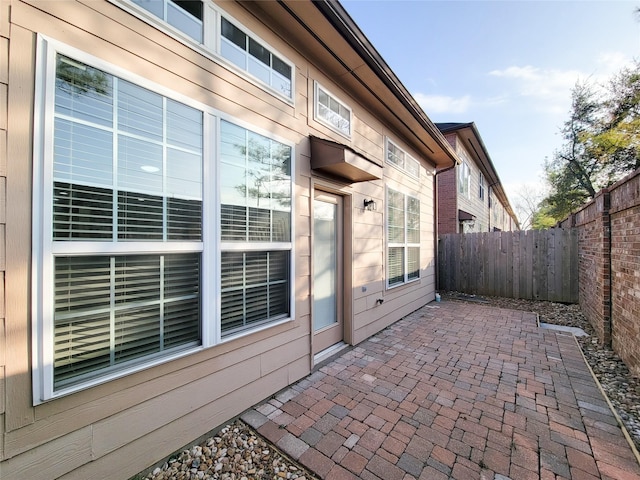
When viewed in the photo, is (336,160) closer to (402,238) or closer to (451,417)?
(451,417)

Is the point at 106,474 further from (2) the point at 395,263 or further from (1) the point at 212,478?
(2) the point at 395,263

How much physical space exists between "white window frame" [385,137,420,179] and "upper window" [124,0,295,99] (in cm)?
259

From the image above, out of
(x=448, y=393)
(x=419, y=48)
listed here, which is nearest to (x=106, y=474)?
(x=448, y=393)

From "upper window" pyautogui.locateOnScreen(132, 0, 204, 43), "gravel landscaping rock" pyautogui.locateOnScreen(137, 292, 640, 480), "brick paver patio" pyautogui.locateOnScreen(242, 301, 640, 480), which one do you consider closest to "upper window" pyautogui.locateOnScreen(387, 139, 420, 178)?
"brick paver patio" pyautogui.locateOnScreen(242, 301, 640, 480)

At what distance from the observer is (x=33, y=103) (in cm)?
138

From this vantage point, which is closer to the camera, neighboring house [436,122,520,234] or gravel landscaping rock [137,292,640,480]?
gravel landscaping rock [137,292,640,480]

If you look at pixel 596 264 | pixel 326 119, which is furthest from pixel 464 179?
pixel 326 119

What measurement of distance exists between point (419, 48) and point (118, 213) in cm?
836

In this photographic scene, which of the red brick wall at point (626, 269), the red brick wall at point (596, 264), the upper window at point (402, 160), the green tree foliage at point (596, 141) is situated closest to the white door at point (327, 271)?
the upper window at point (402, 160)

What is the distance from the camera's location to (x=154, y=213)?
73.1 inches

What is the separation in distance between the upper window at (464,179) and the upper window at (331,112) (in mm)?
7952

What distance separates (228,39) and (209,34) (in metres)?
Result: 0.21

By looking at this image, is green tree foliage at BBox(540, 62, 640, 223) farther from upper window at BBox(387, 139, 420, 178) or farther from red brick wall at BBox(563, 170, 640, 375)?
upper window at BBox(387, 139, 420, 178)

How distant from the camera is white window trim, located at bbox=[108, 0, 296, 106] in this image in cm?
178
